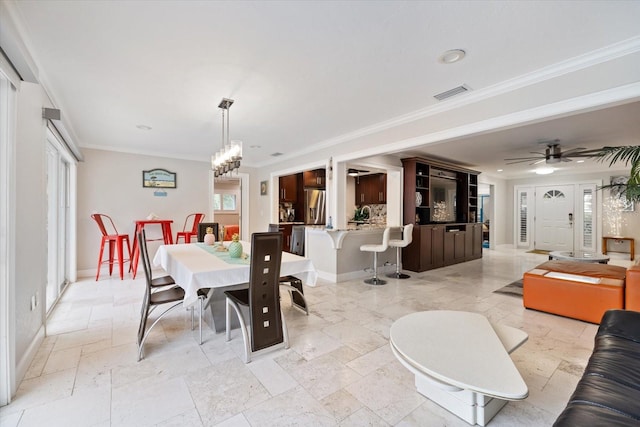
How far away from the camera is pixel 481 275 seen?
17.3ft

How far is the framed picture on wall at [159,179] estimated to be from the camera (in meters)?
5.56

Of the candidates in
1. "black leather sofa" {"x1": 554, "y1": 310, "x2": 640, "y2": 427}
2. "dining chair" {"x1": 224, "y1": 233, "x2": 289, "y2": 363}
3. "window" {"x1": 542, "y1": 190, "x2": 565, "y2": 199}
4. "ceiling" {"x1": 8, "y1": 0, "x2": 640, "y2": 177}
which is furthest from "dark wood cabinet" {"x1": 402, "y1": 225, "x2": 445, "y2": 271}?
"window" {"x1": 542, "y1": 190, "x2": 565, "y2": 199}

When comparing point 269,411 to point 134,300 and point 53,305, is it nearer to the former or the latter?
point 134,300

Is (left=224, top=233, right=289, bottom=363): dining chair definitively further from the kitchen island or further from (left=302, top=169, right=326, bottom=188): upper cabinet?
(left=302, top=169, right=326, bottom=188): upper cabinet

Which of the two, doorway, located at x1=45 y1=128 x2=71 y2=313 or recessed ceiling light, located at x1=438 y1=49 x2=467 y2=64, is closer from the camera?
recessed ceiling light, located at x1=438 y1=49 x2=467 y2=64

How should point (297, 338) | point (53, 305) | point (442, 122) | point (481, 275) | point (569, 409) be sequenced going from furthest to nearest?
point (481, 275), point (53, 305), point (442, 122), point (297, 338), point (569, 409)

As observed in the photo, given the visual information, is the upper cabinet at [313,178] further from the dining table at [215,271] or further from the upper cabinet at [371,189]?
the dining table at [215,271]

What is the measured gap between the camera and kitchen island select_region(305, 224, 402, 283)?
4680 millimetres

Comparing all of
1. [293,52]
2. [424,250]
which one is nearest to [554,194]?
[424,250]

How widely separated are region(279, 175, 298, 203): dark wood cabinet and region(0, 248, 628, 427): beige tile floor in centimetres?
389

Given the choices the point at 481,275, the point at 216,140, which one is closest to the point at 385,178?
the point at 481,275

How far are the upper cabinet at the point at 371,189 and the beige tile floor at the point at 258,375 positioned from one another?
122 inches

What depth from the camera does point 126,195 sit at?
5367 mm

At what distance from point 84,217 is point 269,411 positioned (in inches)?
208
